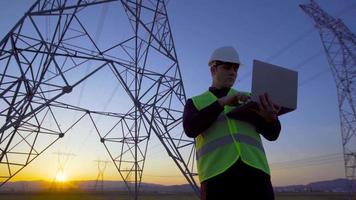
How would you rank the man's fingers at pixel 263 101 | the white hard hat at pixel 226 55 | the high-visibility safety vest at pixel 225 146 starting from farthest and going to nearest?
the white hard hat at pixel 226 55, the high-visibility safety vest at pixel 225 146, the man's fingers at pixel 263 101

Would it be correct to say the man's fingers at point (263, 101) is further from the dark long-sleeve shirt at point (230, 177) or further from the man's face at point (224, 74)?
the man's face at point (224, 74)

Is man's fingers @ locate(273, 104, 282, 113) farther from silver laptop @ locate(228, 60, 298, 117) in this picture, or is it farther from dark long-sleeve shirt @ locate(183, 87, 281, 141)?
dark long-sleeve shirt @ locate(183, 87, 281, 141)

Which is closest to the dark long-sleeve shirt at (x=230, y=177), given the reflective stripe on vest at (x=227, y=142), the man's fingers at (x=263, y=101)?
the reflective stripe on vest at (x=227, y=142)

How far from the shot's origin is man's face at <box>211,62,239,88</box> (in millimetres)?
2740

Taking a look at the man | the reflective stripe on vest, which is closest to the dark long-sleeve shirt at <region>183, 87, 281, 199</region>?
the man

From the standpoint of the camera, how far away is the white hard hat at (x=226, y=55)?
2713mm

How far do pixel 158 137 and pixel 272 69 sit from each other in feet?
40.1

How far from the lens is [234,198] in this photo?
237 centimetres

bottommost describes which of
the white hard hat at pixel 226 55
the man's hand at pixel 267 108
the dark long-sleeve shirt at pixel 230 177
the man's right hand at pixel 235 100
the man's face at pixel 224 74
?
the dark long-sleeve shirt at pixel 230 177

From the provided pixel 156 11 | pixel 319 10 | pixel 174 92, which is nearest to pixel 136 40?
pixel 156 11

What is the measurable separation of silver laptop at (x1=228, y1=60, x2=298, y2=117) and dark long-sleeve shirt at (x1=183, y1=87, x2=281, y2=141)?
0.12 meters

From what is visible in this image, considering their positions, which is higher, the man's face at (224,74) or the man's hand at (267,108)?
the man's face at (224,74)

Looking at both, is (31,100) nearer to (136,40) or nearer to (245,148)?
(136,40)

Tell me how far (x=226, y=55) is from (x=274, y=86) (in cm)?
44
